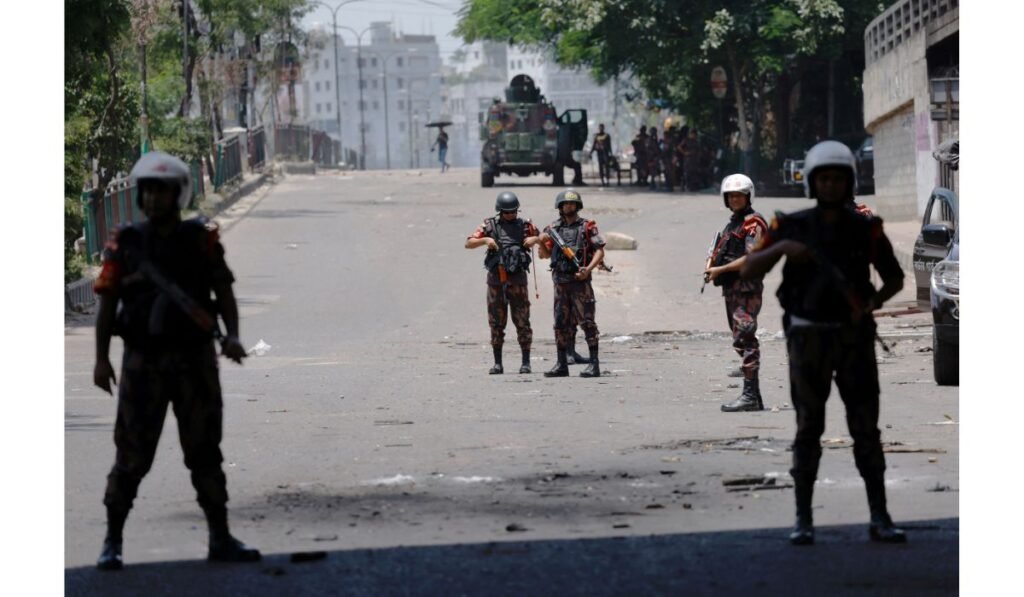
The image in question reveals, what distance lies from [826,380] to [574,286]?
7.90 meters

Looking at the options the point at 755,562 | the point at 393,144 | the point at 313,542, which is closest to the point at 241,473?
the point at 313,542

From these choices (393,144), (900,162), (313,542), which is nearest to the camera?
(313,542)

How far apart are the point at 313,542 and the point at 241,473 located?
227 centimetres

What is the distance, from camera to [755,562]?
698 cm

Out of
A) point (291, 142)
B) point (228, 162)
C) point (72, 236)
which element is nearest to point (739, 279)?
point (72, 236)

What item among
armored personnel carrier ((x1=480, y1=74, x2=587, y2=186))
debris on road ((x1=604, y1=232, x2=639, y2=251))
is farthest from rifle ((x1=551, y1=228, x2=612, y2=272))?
armored personnel carrier ((x1=480, y1=74, x2=587, y2=186))

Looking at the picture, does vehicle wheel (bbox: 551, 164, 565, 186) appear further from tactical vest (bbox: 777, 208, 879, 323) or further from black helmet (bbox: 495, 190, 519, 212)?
tactical vest (bbox: 777, 208, 879, 323)

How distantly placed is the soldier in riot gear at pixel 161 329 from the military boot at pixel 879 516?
2.46 meters

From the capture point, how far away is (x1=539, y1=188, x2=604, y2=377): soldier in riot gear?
15.0m

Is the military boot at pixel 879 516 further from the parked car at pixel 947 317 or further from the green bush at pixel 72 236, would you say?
the green bush at pixel 72 236

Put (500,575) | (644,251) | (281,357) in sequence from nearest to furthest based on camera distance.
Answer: (500,575) → (281,357) → (644,251)

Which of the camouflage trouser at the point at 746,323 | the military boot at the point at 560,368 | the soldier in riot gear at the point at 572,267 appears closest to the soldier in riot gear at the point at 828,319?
the camouflage trouser at the point at 746,323

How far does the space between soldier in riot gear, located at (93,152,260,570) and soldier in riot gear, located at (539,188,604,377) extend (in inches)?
316

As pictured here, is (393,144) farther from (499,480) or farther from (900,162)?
(499,480)
